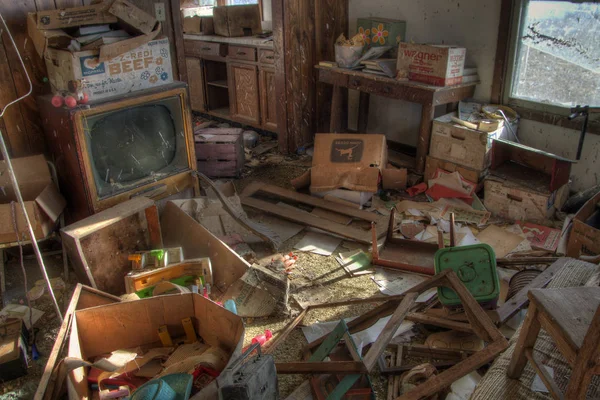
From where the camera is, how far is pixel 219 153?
4.44m

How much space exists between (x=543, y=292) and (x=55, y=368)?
193cm

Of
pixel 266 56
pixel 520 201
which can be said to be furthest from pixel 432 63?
pixel 266 56

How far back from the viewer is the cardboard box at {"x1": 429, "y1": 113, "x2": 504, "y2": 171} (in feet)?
12.2

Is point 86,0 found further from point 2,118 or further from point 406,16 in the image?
point 406,16

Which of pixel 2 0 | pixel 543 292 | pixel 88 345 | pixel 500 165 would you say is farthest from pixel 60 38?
pixel 500 165

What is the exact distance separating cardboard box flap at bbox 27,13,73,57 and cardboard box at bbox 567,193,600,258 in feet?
10.5

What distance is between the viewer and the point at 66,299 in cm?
286

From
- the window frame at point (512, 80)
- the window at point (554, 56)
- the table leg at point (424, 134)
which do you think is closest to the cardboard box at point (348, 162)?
the table leg at point (424, 134)

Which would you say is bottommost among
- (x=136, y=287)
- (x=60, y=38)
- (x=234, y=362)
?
(x=136, y=287)

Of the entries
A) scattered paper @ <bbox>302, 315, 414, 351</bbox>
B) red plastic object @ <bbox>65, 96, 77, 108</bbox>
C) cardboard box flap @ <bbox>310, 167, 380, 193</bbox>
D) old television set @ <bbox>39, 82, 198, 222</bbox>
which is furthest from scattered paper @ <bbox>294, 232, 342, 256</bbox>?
red plastic object @ <bbox>65, 96, 77, 108</bbox>

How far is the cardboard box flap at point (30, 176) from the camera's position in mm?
2982

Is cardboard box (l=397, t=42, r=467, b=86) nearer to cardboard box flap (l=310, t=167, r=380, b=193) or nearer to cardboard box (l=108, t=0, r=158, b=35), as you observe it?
cardboard box flap (l=310, t=167, r=380, b=193)

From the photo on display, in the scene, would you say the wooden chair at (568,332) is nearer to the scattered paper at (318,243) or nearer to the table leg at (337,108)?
the scattered paper at (318,243)

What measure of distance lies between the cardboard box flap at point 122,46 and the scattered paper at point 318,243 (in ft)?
5.51
